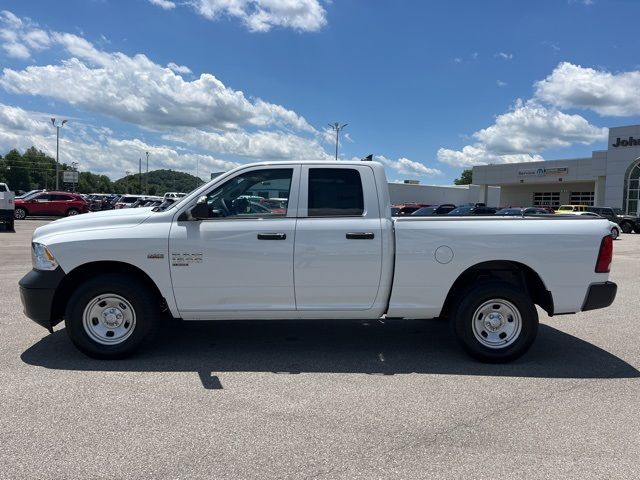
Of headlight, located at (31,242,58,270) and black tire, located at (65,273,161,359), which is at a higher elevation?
headlight, located at (31,242,58,270)

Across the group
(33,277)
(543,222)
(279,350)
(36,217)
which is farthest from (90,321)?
(36,217)

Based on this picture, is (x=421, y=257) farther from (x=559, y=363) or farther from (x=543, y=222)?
(x=559, y=363)

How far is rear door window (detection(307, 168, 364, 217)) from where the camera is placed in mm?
5219

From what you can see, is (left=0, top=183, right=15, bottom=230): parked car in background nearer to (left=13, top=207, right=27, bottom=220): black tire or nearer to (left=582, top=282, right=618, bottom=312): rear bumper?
(left=13, top=207, right=27, bottom=220): black tire

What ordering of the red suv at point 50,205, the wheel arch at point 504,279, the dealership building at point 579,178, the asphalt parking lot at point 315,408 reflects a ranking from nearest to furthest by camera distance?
the asphalt parking lot at point 315,408, the wheel arch at point 504,279, the red suv at point 50,205, the dealership building at point 579,178

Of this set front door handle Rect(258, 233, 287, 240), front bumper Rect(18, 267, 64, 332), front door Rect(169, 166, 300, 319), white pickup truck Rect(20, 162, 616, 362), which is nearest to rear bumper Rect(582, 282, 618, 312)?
white pickup truck Rect(20, 162, 616, 362)

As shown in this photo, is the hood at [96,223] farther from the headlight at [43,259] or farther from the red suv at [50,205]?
the red suv at [50,205]

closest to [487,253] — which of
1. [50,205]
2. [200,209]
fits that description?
[200,209]

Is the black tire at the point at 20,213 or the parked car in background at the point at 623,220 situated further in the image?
the parked car in background at the point at 623,220

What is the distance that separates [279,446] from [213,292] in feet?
6.48

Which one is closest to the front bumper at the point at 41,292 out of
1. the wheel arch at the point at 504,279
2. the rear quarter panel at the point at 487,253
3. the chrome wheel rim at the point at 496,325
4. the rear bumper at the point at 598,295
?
the rear quarter panel at the point at 487,253

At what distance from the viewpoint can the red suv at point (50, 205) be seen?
32062 millimetres

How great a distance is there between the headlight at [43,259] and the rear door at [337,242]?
7.61ft

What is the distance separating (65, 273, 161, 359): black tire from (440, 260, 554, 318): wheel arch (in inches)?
119
